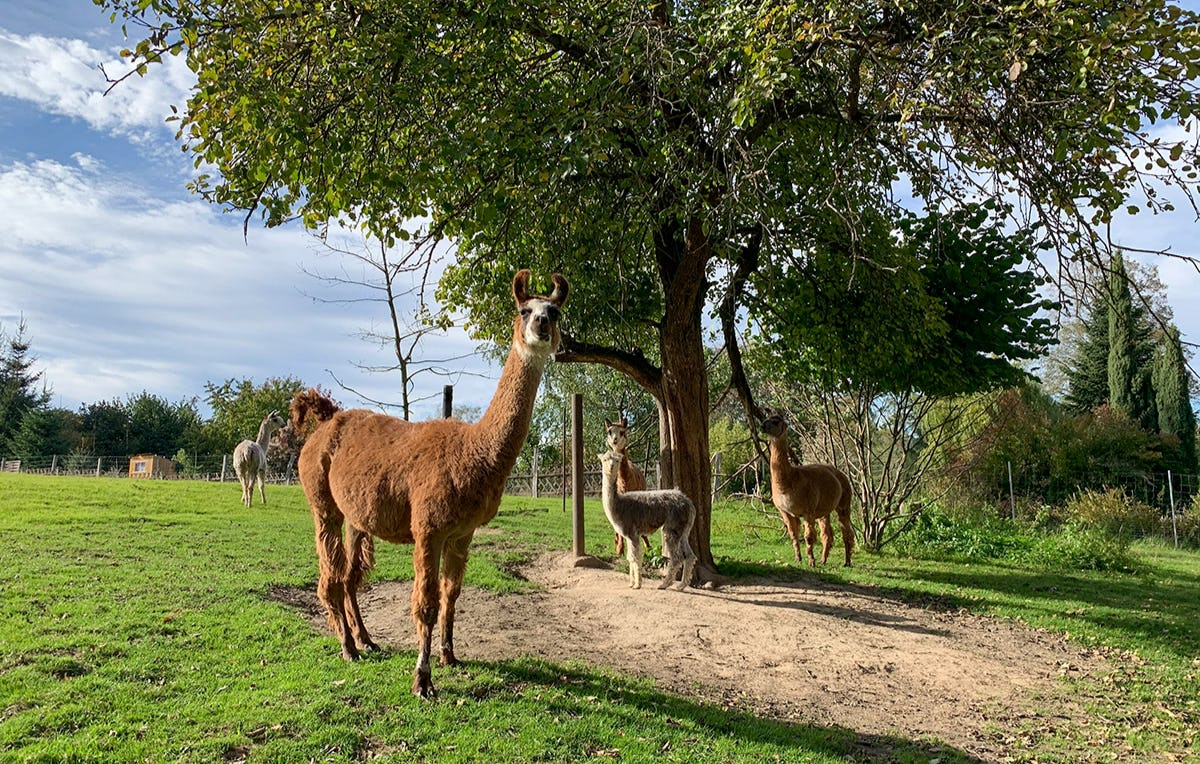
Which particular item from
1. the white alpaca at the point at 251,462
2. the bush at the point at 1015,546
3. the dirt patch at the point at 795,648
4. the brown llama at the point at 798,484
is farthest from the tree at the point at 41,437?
the bush at the point at 1015,546

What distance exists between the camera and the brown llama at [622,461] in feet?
37.8

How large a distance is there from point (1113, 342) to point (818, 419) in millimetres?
22583

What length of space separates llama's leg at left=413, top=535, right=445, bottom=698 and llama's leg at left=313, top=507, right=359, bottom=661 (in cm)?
108

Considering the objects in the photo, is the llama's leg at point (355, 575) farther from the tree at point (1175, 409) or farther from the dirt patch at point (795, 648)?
the tree at point (1175, 409)

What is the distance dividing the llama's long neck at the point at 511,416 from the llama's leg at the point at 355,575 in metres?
1.75

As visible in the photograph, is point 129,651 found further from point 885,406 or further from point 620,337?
point 885,406

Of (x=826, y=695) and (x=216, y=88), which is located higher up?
(x=216, y=88)

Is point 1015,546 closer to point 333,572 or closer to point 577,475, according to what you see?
point 577,475

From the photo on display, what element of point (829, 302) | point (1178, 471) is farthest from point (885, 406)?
point (1178, 471)

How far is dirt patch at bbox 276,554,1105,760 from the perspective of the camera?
655cm

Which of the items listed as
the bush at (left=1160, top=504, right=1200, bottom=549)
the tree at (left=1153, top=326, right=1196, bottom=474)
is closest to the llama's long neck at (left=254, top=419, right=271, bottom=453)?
the bush at (left=1160, top=504, right=1200, bottom=549)

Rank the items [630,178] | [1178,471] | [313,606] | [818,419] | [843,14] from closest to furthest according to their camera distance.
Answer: [843,14]
[313,606]
[630,178]
[818,419]
[1178,471]

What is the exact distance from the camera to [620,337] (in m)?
12.6

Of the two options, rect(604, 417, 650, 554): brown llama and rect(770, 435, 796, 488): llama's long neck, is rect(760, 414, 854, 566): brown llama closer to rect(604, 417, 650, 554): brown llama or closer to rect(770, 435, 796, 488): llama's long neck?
rect(770, 435, 796, 488): llama's long neck
